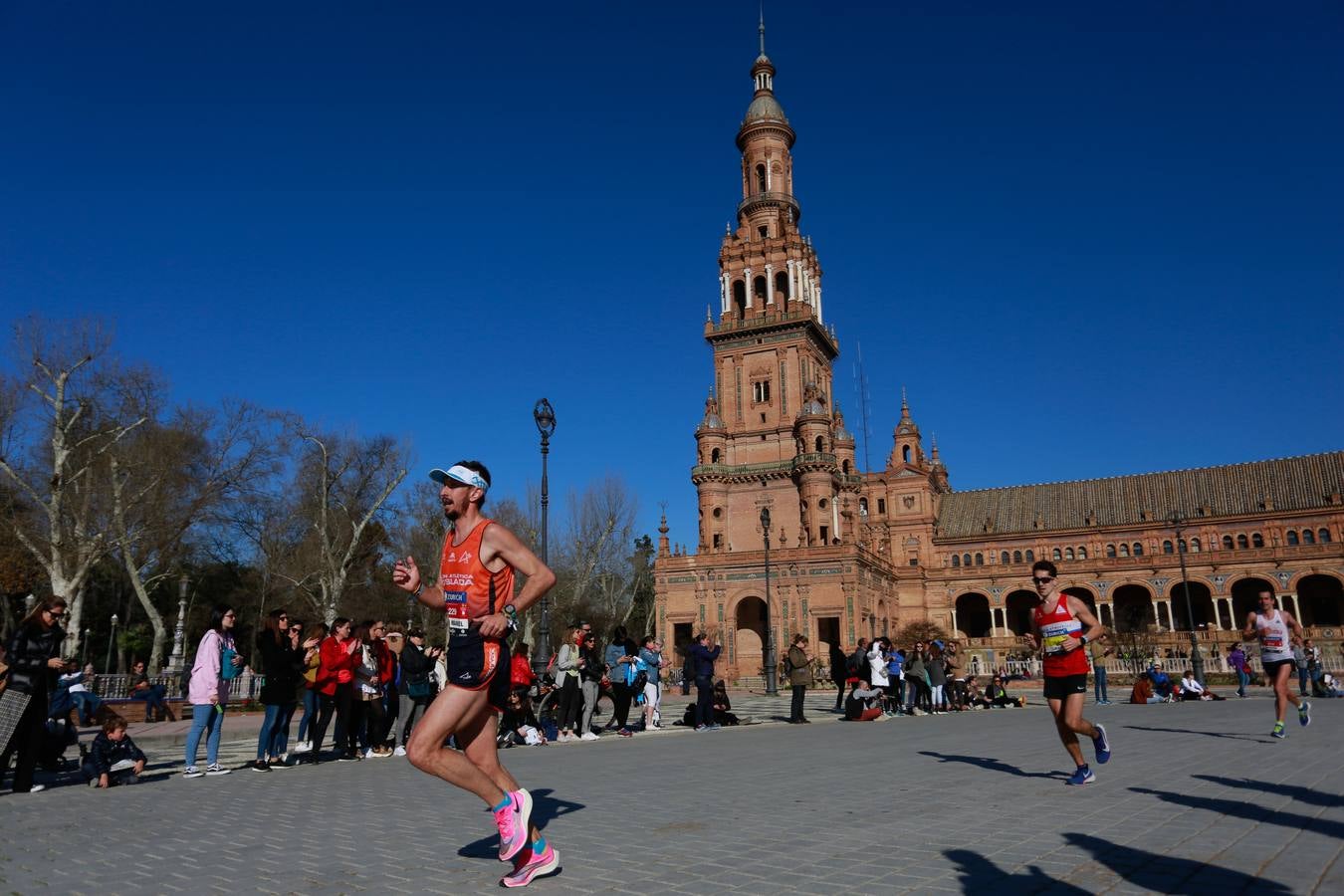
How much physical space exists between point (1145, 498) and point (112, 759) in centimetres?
7053

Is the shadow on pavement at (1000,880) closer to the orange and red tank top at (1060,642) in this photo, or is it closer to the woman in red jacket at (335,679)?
the orange and red tank top at (1060,642)

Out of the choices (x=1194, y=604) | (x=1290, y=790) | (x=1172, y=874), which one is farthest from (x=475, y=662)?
(x=1194, y=604)

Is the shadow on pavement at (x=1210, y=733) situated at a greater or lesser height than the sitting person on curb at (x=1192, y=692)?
greater

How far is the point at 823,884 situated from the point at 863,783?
3.84m

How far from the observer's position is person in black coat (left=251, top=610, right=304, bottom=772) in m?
10.1

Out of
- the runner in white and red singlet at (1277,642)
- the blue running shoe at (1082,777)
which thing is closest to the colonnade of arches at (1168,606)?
the runner in white and red singlet at (1277,642)

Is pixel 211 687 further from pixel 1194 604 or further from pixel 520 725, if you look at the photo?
pixel 1194 604

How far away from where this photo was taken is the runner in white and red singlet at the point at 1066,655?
25.4ft

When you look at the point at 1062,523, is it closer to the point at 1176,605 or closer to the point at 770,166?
the point at 1176,605

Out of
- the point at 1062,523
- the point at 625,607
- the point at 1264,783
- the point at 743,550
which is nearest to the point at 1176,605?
the point at 1062,523

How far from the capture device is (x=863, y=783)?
306 inches

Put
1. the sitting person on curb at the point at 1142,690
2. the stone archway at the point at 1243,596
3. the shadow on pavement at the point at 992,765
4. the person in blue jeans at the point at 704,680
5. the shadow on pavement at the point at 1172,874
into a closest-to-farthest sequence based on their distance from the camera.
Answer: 1. the shadow on pavement at the point at 1172,874
2. the shadow on pavement at the point at 992,765
3. the person in blue jeans at the point at 704,680
4. the sitting person on curb at the point at 1142,690
5. the stone archway at the point at 1243,596

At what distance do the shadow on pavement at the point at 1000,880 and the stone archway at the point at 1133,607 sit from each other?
5927cm

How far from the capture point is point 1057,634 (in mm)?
7965
